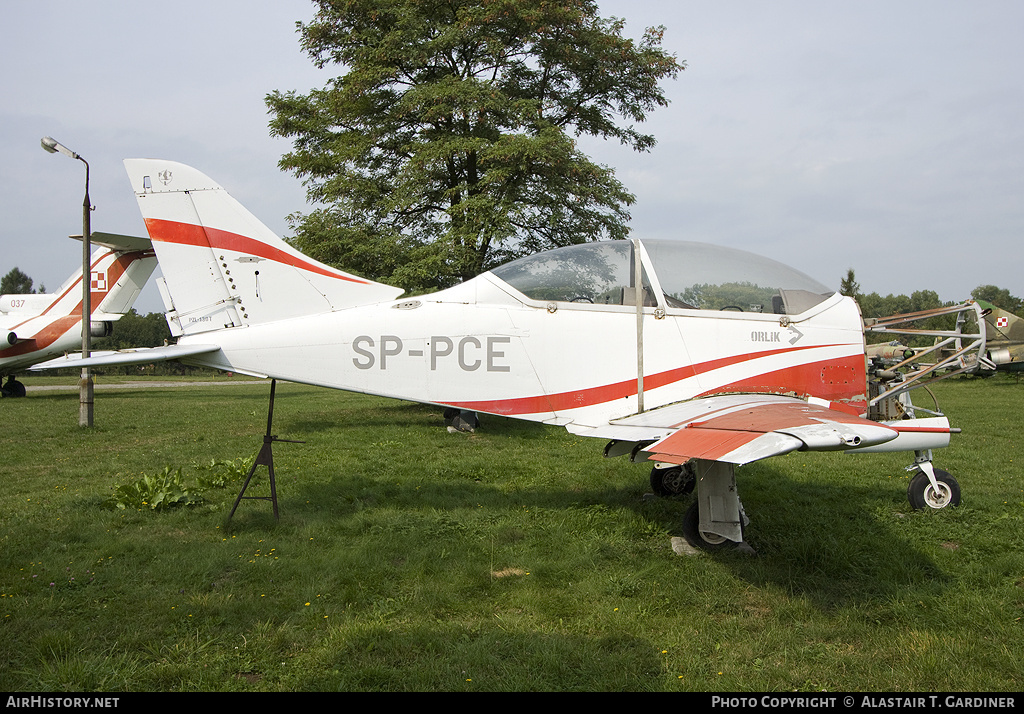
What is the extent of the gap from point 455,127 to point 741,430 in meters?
12.0

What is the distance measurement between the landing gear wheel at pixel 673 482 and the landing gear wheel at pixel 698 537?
4.87 ft

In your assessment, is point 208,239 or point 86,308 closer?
point 208,239

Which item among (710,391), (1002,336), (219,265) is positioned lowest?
(710,391)

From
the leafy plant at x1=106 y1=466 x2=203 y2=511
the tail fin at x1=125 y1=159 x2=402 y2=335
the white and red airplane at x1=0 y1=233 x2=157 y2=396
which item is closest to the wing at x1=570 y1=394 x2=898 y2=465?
the tail fin at x1=125 y1=159 x2=402 y2=335

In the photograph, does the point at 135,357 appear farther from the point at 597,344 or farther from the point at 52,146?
the point at 52,146

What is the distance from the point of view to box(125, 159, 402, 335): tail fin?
5.84 meters

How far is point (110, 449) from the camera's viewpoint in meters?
10.1

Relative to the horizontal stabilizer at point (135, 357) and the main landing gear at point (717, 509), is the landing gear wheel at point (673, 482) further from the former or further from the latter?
the horizontal stabilizer at point (135, 357)

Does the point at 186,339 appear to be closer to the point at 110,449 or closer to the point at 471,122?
the point at 110,449

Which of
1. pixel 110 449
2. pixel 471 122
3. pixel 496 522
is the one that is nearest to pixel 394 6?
pixel 471 122

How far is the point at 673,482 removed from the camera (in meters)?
6.57

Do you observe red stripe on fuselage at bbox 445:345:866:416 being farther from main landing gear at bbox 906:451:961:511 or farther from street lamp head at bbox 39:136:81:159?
street lamp head at bbox 39:136:81:159

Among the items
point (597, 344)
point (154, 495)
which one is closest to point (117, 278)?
point (154, 495)

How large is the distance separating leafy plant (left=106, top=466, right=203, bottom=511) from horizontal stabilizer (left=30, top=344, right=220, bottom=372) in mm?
1643
